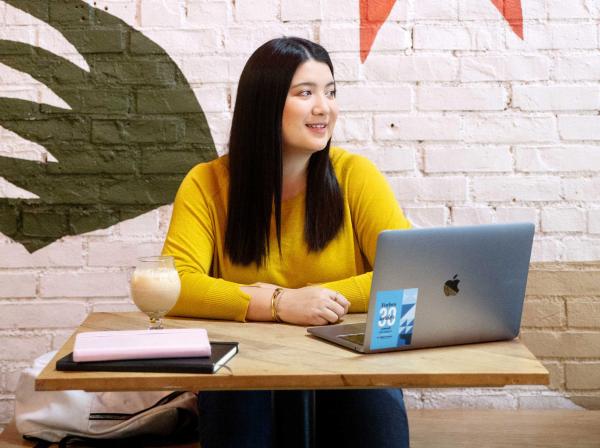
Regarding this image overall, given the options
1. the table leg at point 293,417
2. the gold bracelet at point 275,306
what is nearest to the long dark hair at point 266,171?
the gold bracelet at point 275,306

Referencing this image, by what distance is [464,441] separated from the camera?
1.93 m

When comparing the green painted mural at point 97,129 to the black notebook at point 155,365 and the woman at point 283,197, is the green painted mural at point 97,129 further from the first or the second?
the black notebook at point 155,365

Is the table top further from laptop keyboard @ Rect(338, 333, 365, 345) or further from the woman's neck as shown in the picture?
the woman's neck

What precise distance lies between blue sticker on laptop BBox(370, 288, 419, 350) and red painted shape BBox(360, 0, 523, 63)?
3.97 feet

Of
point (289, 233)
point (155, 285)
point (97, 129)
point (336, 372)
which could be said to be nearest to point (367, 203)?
point (289, 233)

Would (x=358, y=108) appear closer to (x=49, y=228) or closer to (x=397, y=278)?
(x=49, y=228)

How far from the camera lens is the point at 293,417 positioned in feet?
4.14

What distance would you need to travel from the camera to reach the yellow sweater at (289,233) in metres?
1.68

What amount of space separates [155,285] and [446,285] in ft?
1.61

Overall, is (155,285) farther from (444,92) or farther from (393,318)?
(444,92)

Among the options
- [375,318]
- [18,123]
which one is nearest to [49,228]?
Result: [18,123]

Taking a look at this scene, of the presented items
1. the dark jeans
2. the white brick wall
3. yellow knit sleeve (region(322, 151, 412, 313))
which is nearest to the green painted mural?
the white brick wall

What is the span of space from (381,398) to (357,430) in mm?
74

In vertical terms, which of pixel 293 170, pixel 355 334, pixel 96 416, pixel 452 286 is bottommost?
pixel 96 416
